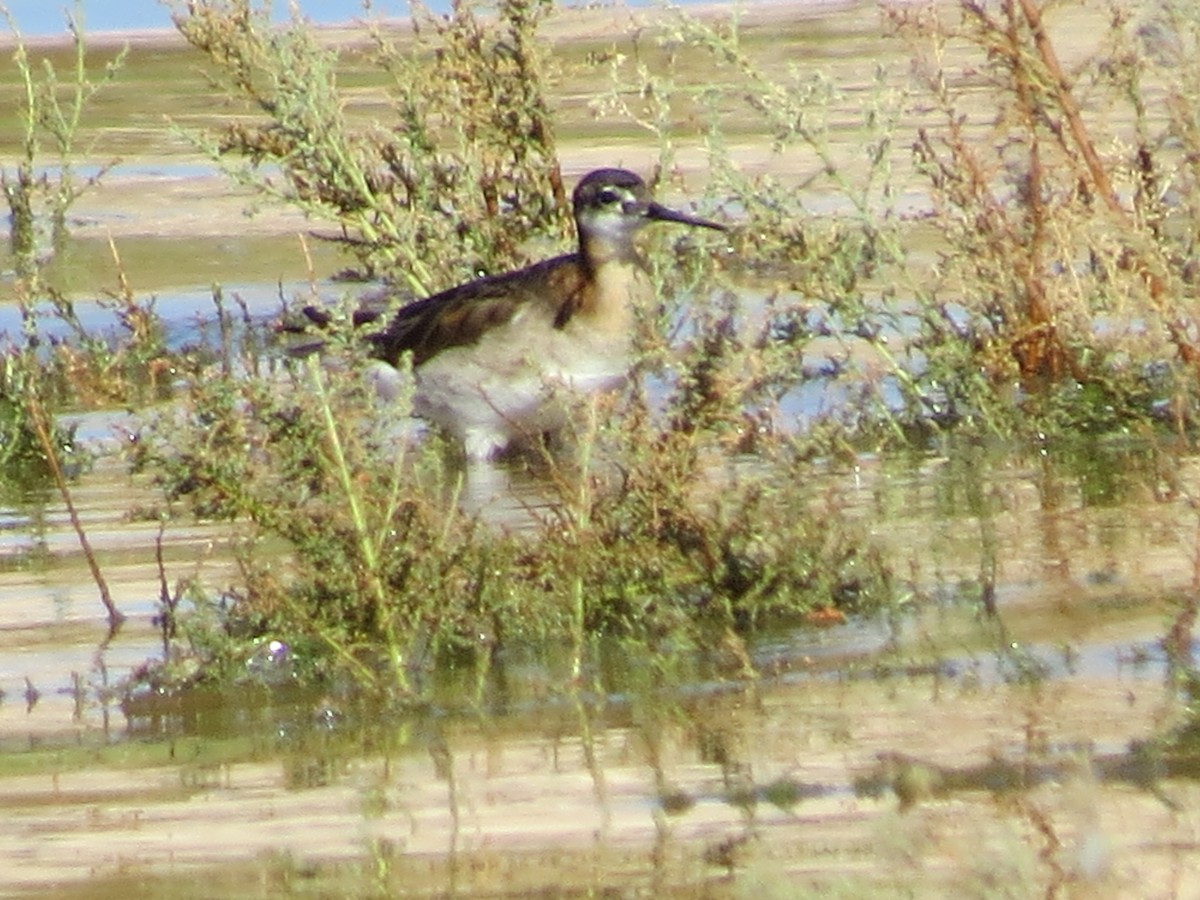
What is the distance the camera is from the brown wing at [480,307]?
1002cm

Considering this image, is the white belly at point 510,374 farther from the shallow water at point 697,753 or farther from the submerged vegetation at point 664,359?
the shallow water at point 697,753

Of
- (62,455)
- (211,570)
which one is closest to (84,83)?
(62,455)

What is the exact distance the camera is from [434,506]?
6.72 meters

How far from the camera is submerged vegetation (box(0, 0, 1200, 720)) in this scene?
6.44m

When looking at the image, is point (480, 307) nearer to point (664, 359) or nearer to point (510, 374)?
point (510, 374)

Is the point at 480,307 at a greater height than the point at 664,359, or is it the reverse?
the point at 480,307

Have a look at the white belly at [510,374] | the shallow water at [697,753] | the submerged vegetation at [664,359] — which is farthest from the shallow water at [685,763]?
the white belly at [510,374]

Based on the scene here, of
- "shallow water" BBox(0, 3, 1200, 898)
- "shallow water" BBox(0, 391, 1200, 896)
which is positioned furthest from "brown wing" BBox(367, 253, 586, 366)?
"shallow water" BBox(0, 391, 1200, 896)

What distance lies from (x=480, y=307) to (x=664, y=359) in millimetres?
2813

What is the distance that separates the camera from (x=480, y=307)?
10.0 m

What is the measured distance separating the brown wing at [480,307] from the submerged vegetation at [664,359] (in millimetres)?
393

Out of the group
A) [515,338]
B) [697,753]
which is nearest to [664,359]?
[697,753]

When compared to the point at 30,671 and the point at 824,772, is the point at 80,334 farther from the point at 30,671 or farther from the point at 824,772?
the point at 824,772

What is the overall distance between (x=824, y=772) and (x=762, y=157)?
35.1 feet
